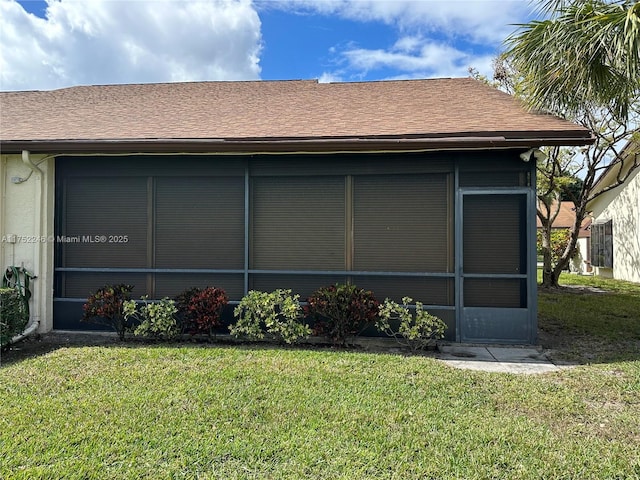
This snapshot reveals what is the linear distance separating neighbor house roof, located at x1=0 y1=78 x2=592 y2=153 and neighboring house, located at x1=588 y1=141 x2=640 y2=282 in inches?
327

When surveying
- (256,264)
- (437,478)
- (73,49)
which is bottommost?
(437,478)

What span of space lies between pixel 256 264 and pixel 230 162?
1.62 meters

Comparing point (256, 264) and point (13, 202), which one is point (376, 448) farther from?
point (13, 202)

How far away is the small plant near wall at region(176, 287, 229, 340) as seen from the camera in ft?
17.6

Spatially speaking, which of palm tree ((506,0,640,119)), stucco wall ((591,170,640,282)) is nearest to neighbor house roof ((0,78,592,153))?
palm tree ((506,0,640,119))

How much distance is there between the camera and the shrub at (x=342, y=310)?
203 inches

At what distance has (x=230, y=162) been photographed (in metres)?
5.94

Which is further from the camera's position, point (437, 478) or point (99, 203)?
point (99, 203)

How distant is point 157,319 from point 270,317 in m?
1.58

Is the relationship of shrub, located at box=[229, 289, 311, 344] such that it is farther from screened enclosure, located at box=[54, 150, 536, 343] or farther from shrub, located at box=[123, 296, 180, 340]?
shrub, located at box=[123, 296, 180, 340]

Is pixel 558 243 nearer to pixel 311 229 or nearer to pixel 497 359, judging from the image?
pixel 497 359

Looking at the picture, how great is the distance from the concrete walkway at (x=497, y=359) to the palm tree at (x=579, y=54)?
12.3 feet

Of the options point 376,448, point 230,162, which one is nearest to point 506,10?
point 230,162

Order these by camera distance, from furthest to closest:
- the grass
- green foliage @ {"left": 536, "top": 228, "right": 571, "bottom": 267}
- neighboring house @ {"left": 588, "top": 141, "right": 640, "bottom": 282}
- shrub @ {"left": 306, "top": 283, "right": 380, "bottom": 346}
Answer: green foliage @ {"left": 536, "top": 228, "right": 571, "bottom": 267} < neighboring house @ {"left": 588, "top": 141, "right": 640, "bottom": 282} < shrub @ {"left": 306, "top": 283, "right": 380, "bottom": 346} < the grass
